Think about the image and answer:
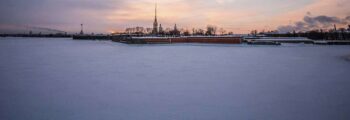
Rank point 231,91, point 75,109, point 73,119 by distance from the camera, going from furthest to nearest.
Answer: point 231,91 → point 75,109 → point 73,119

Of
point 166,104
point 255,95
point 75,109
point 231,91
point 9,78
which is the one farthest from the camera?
point 9,78

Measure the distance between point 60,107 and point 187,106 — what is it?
2273 millimetres

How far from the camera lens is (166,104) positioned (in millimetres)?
5238

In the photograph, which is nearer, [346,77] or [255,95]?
[255,95]

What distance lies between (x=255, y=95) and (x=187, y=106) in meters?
1.78

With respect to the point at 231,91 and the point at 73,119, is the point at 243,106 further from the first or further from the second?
the point at 73,119

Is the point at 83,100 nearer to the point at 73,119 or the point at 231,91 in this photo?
the point at 73,119

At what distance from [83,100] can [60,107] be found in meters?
0.60

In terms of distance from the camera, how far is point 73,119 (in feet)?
14.1

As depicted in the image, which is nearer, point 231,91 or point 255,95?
point 255,95

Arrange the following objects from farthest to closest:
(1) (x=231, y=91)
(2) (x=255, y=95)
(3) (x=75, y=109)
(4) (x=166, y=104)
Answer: (1) (x=231, y=91) → (2) (x=255, y=95) → (4) (x=166, y=104) → (3) (x=75, y=109)

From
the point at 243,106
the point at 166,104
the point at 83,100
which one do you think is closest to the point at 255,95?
the point at 243,106

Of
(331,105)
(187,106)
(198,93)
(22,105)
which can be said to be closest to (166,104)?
(187,106)

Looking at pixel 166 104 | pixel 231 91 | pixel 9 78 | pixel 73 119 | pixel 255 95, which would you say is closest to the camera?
pixel 73 119
